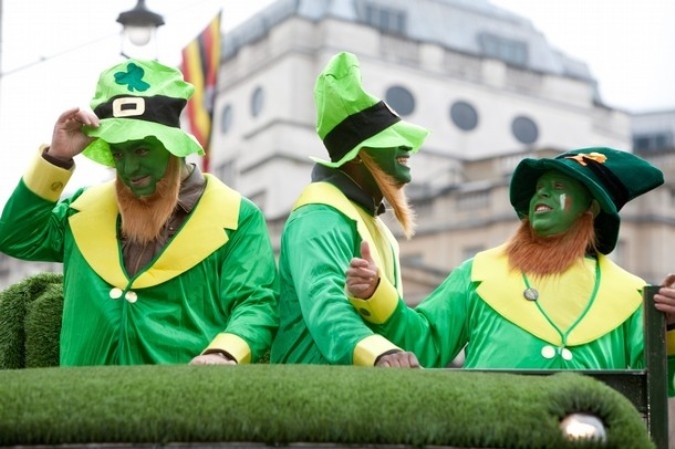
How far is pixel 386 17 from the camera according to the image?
7656 cm

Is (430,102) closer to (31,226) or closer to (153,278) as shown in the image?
(31,226)

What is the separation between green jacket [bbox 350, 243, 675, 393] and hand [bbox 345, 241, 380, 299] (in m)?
0.05

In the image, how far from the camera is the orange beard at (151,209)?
6055 millimetres

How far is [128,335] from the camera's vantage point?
590 cm

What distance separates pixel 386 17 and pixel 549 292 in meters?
71.0

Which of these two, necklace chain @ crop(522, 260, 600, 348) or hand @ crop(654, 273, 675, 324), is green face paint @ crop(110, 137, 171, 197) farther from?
hand @ crop(654, 273, 675, 324)

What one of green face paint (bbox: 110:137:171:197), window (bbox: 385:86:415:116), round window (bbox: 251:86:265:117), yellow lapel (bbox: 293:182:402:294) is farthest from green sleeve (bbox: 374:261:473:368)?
round window (bbox: 251:86:265:117)

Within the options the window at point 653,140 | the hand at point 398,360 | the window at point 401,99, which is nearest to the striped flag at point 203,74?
the hand at point 398,360

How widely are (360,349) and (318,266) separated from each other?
1.68 ft

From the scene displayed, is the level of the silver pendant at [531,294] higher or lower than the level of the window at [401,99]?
higher

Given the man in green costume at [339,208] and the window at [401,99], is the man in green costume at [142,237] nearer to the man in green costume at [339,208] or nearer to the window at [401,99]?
the man in green costume at [339,208]

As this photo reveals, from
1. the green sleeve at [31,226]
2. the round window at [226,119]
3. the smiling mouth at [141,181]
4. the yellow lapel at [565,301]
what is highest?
the smiling mouth at [141,181]

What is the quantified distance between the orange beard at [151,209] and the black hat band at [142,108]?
0.14 meters

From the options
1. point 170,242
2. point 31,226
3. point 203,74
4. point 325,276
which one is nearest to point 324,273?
point 325,276
